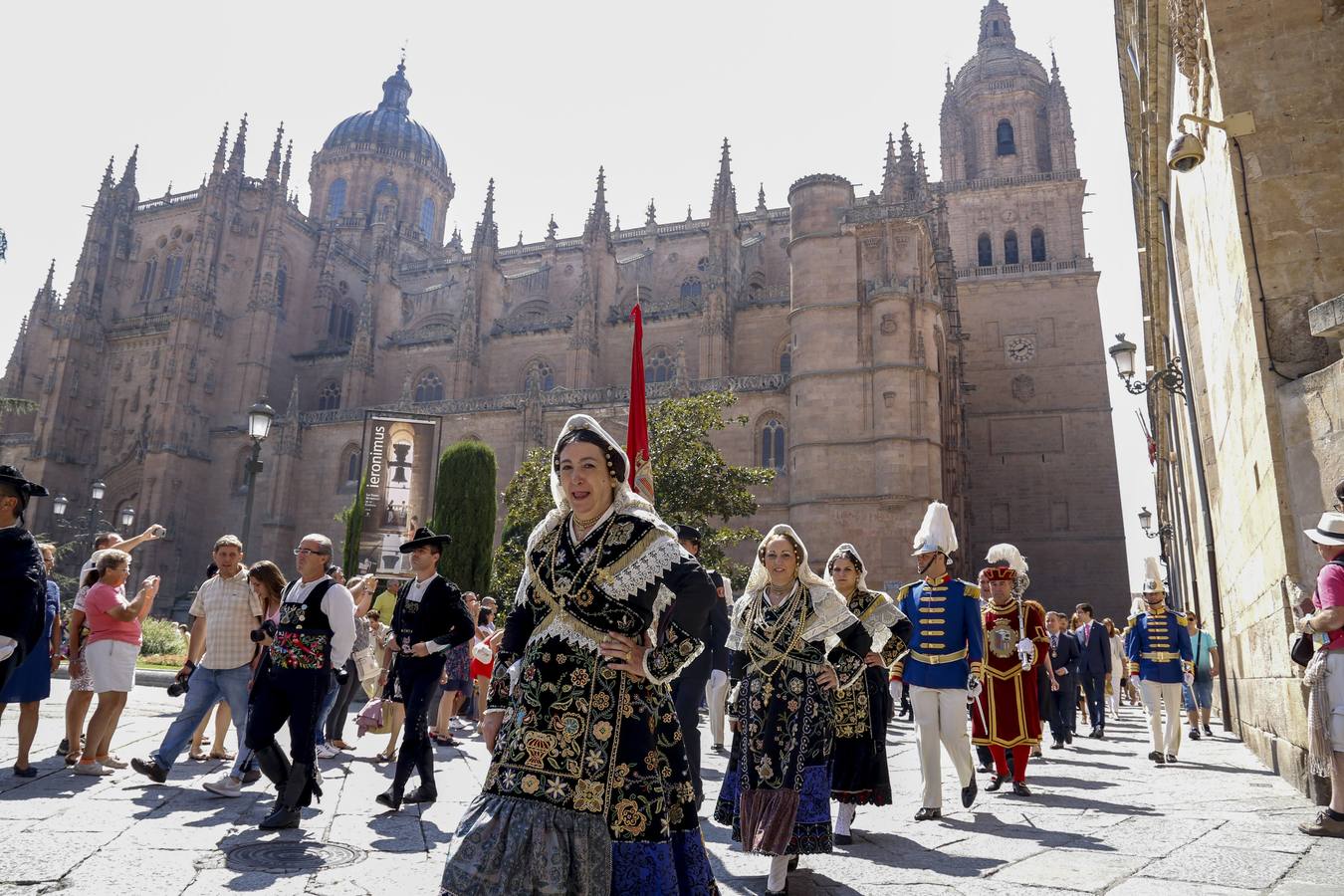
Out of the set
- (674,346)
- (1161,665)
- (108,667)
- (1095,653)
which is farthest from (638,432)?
(674,346)

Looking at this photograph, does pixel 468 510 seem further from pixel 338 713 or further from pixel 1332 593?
pixel 1332 593

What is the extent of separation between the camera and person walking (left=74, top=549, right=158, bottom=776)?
6535 millimetres

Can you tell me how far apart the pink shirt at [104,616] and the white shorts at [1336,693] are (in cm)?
788

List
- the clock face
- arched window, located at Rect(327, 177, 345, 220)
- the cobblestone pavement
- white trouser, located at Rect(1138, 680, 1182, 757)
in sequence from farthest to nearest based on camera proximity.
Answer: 1. arched window, located at Rect(327, 177, 345, 220)
2. the clock face
3. white trouser, located at Rect(1138, 680, 1182, 757)
4. the cobblestone pavement

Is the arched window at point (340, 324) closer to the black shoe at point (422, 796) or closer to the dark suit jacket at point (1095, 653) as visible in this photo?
the dark suit jacket at point (1095, 653)

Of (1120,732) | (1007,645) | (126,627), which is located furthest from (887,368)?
(126,627)

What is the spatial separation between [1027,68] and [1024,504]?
2002cm

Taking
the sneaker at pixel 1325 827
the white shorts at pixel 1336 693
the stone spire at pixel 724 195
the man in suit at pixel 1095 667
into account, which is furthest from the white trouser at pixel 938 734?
the stone spire at pixel 724 195

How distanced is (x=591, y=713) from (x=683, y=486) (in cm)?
1692

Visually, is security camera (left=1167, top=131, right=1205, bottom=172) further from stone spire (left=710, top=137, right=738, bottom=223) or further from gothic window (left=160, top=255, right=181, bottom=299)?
gothic window (left=160, top=255, right=181, bottom=299)

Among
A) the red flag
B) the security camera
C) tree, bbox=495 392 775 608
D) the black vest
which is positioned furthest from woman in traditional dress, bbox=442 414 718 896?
tree, bbox=495 392 775 608

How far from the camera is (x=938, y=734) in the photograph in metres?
5.96

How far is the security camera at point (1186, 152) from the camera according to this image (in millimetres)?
6793

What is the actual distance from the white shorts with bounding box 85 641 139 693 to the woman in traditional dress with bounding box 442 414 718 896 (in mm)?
4936
